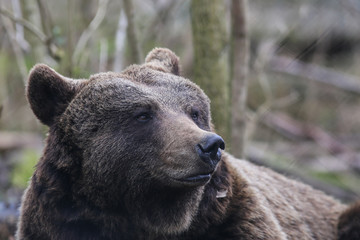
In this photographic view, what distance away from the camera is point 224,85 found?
22.5ft

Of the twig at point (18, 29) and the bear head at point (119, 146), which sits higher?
the twig at point (18, 29)

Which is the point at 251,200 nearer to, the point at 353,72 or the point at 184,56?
the point at 184,56

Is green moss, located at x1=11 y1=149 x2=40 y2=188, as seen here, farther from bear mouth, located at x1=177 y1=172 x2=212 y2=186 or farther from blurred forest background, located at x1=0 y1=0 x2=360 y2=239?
bear mouth, located at x1=177 y1=172 x2=212 y2=186

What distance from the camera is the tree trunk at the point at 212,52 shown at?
6.71 metres

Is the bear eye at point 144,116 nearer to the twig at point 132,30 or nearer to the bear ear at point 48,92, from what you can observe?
the bear ear at point 48,92

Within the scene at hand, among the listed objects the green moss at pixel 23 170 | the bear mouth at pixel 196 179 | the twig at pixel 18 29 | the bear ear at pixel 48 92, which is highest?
the twig at pixel 18 29

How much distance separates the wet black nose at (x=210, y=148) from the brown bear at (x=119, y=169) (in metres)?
0.22

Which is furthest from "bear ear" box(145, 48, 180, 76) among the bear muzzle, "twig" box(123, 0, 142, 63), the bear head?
"twig" box(123, 0, 142, 63)

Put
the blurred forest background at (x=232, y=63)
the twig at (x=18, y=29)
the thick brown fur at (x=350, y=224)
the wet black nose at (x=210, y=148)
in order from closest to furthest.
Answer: the wet black nose at (x=210, y=148), the thick brown fur at (x=350, y=224), the blurred forest background at (x=232, y=63), the twig at (x=18, y=29)

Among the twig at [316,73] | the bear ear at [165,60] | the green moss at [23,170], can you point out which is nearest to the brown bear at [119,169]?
the bear ear at [165,60]

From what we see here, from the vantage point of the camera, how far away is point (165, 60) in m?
4.92

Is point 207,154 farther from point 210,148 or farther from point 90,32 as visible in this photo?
point 90,32

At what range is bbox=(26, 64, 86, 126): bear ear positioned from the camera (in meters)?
4.14

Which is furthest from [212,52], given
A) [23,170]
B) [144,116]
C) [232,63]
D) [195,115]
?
[23,170]
